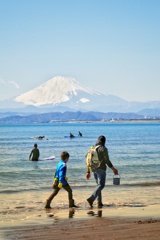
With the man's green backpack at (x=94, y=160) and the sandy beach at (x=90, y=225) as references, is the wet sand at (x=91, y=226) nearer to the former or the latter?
the sandy beach at (x=90, y=225)

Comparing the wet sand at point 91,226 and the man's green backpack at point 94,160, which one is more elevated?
the man's green backpack at point 94,160

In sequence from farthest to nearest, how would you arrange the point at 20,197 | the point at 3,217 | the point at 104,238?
the point at 20,197 → the point at 3,217 → the point at 104,238

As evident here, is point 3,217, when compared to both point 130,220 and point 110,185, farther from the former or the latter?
point 110,185

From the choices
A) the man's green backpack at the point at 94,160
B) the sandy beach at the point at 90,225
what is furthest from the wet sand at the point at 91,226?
the man's green backpack at the point at 94,160

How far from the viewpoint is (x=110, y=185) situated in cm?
2308

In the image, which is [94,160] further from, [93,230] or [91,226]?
[93,230]

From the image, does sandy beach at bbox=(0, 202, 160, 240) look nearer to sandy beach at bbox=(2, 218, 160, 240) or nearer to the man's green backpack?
sandy beach at bbox=(2, 218, 160, 240)

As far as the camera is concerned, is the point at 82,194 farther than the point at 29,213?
Yes

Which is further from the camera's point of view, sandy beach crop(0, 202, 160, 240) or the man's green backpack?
the man's green backpack

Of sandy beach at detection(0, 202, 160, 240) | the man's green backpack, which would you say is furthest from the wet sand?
the man's green backpack

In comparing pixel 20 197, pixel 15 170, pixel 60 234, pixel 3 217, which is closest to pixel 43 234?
pixel 60 234

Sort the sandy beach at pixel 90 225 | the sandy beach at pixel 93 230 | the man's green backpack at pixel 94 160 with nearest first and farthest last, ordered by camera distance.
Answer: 1. the sandy beach at pixel 93 230
2. the sandy beach at pixel 90 225
3. the man's green backpack at pixel 94 160

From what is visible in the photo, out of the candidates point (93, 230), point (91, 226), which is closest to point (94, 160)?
point (91, 226)

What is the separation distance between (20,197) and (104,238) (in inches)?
379
